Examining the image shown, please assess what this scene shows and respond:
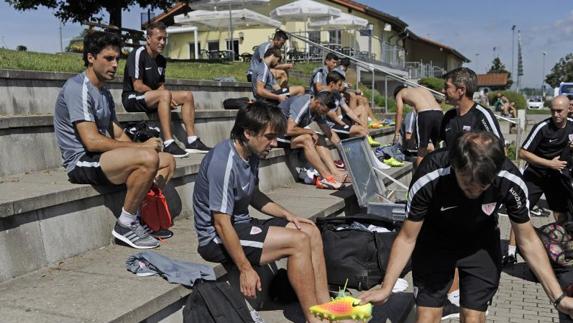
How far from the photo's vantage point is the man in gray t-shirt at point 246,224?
3.61m

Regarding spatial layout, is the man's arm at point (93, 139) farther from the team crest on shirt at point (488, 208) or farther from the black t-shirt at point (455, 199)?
the team crest on shirt at point (488, 208)

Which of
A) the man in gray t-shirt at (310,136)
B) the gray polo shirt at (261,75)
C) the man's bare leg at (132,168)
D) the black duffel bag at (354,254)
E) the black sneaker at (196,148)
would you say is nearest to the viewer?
the man's bare leg at (132,168)

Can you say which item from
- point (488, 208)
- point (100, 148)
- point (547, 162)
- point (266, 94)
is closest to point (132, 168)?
point (100, 148)

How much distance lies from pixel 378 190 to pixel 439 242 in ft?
12.7

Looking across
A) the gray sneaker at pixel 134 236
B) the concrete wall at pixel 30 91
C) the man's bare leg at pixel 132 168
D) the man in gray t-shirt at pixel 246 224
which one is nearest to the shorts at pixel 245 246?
the man in gray t-shirt at pixel 246 224

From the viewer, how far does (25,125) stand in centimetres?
489

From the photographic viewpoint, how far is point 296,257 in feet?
12.5

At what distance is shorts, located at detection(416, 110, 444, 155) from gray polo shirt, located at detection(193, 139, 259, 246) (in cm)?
305

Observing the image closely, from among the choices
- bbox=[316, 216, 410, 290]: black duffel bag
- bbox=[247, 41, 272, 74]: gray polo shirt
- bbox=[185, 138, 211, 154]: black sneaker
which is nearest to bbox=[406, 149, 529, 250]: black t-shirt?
bbox=[316, 216, 410, 290]: black duffel bag

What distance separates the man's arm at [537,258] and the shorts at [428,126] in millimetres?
3307

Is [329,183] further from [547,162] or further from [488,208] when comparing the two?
[488,208]

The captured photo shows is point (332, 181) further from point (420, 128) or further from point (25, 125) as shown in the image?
point (25, 125)

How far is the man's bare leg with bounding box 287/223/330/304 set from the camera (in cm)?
386

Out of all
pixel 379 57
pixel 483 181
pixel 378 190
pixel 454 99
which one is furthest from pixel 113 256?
pixel 379 57
